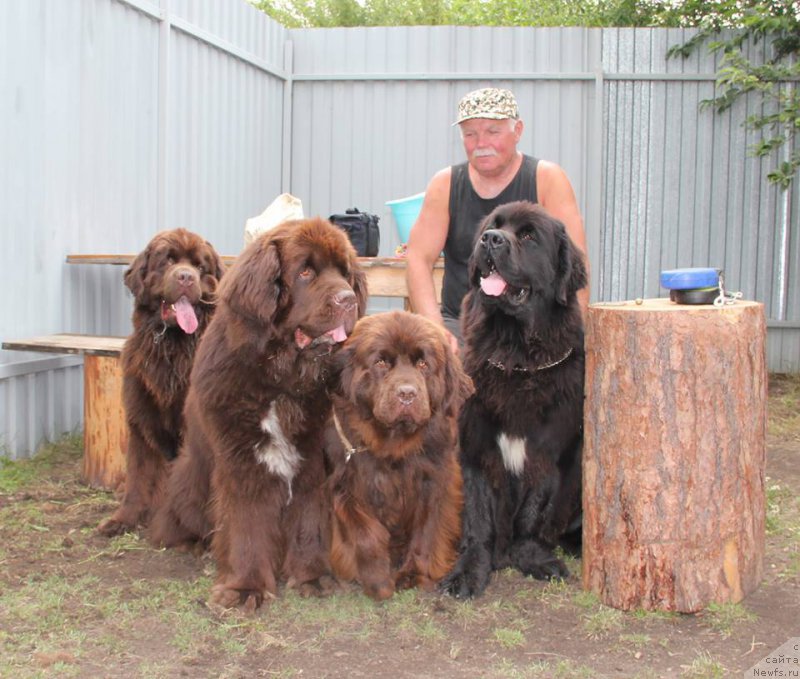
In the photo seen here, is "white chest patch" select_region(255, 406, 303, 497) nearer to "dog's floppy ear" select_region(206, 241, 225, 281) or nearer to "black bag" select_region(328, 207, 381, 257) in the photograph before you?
"dog's floppy ear" select_region(206, 241, 225, 281)

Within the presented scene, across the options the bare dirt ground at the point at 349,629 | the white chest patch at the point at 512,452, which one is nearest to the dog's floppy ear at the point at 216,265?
the bare dirt ground at the point at 349,629

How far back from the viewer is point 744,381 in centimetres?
321

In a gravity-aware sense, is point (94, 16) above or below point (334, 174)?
above

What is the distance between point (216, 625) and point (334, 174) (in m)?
6.99

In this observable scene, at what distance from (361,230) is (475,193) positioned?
236cm

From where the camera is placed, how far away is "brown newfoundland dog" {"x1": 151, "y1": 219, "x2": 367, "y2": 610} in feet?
10.6

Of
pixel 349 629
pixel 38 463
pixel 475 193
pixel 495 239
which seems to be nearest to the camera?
pixel 349 629

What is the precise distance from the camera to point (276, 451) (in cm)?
342

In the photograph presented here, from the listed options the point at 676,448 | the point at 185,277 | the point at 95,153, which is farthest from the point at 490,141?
the point at 95,153

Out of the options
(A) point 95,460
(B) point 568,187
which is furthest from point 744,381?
(A) point 95,460

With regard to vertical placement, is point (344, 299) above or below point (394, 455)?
above

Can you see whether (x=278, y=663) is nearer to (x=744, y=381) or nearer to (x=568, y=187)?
(x=744, y=381)

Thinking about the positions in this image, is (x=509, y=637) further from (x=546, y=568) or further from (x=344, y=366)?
(x=344, y=366)

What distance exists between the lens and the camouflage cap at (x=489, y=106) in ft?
14.9
